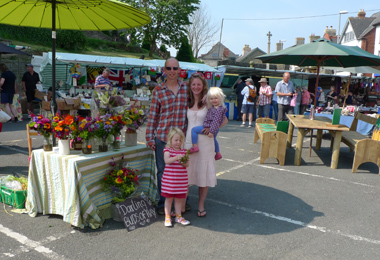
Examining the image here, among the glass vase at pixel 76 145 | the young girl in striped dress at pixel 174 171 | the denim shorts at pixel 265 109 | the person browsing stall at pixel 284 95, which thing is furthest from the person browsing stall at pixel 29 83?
the young girl in striped dress at pixel 174 171

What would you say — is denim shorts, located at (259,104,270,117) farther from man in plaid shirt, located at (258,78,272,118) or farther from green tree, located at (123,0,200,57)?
green tree, located at (123,0,200,57)

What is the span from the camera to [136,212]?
160 inches

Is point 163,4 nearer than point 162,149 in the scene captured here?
No

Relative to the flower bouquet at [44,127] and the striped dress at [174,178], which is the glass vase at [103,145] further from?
the striped dress at [174,178]

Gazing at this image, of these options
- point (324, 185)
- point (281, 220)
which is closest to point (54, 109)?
point (281, 220)

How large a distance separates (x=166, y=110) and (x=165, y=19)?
1209 inches

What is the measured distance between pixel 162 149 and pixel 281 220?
5.72ft

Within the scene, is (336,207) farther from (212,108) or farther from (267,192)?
(212,108)

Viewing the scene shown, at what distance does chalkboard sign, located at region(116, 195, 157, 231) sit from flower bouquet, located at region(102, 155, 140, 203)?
12 centimetres

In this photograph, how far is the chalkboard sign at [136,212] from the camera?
3.94 metres

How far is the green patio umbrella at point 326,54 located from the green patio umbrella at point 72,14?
164 inches

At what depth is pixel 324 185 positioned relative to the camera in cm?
591

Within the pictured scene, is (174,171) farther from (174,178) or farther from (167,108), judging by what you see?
(167,108)

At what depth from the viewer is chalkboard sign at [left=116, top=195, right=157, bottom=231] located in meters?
3.94
